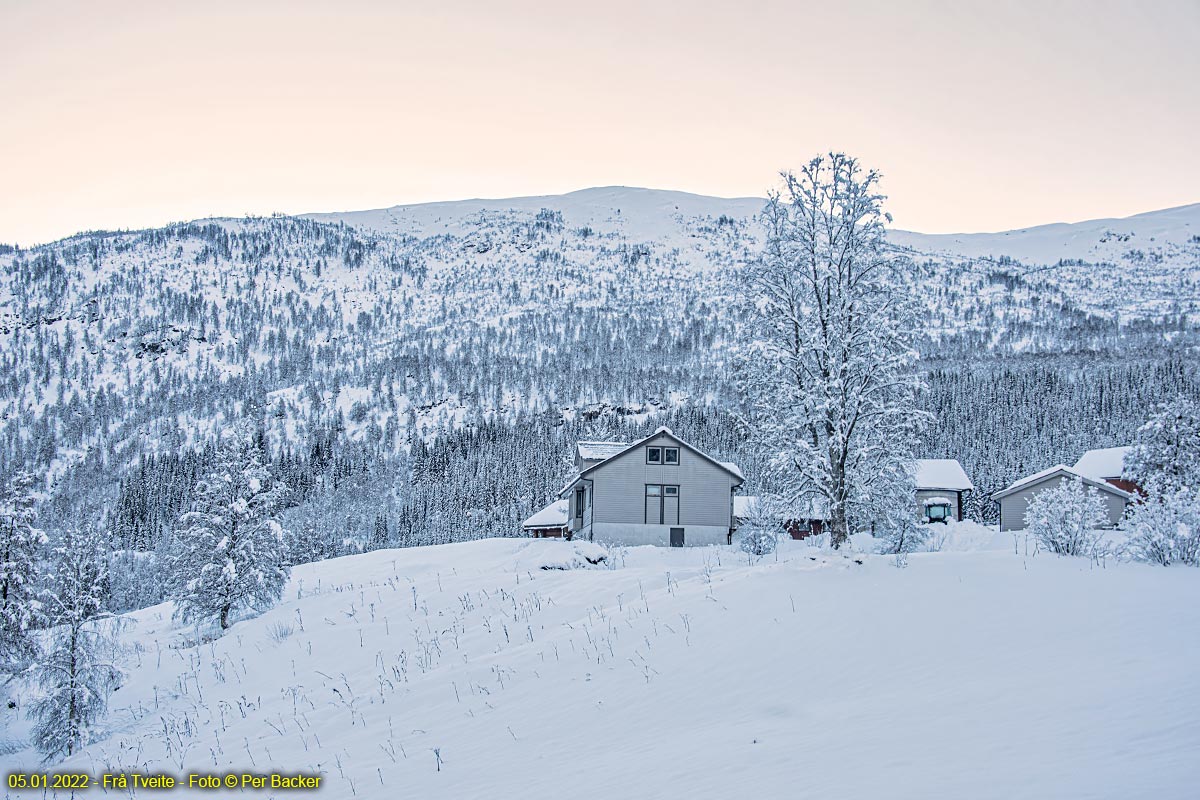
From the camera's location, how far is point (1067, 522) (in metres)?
15.2

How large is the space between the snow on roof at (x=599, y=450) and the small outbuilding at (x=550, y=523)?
437 inches

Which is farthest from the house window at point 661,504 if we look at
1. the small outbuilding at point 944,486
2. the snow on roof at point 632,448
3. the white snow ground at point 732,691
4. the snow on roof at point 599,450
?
the small outbuilding at point 944,486

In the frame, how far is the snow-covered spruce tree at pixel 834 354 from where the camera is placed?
16.9 m

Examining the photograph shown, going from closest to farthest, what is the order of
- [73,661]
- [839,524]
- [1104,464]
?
[73,661] < [839,524] < [1104,464]

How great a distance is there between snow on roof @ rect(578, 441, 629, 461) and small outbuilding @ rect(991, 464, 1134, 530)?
2769cm

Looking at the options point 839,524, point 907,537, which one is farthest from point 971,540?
point 839,524

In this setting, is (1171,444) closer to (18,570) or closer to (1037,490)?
(1037,490)

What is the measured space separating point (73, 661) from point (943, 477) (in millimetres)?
60787

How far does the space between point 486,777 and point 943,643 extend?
5.97 m

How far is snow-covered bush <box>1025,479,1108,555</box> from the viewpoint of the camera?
49.1 ft

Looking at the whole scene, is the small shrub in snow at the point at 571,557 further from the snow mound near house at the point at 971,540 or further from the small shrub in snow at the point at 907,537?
the snow mound near house at the point at 971,540

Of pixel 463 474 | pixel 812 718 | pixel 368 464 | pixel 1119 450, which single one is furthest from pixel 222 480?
pixel 368 464

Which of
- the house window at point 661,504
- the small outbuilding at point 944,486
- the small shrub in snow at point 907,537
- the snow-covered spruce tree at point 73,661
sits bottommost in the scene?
the small outbuilding at point 944,486

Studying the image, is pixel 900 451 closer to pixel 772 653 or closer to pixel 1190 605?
pixel 1190 605
